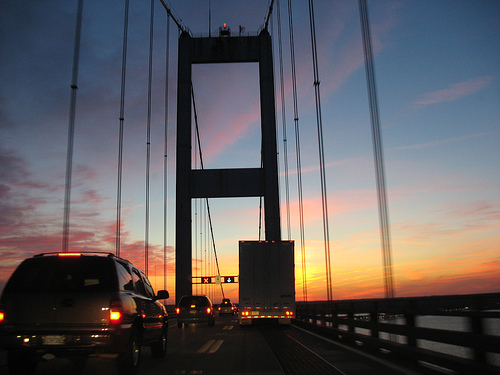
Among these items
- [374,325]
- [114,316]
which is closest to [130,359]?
[114,316]

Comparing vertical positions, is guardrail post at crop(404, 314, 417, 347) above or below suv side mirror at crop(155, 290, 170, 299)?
below

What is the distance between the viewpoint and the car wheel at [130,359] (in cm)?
696

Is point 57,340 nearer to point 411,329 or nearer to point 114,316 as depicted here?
point 114,316

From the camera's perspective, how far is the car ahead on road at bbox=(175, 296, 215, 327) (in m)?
23.3

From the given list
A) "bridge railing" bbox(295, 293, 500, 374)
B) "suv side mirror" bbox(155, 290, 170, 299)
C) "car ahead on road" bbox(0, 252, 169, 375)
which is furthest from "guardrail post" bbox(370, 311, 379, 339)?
"car ahead on road" bbox(0, 252, 169, 375)

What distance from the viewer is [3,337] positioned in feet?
21.3

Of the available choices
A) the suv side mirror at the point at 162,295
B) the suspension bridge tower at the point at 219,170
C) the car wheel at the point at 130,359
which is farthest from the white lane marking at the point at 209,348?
the suspension bridge tower at the point at 219,170

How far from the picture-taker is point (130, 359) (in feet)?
23.3

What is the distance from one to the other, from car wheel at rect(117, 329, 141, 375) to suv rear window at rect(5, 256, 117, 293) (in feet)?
3.11

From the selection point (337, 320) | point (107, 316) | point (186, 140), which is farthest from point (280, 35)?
point (107, 316)

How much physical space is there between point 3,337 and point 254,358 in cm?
461

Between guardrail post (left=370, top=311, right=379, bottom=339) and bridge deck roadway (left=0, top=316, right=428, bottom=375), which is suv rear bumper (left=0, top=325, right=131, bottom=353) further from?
guardrail post (left=370, top=311, right=379, bottom=339)

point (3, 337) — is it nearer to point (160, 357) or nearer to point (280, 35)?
point (160, 357)

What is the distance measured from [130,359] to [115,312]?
88 cm
